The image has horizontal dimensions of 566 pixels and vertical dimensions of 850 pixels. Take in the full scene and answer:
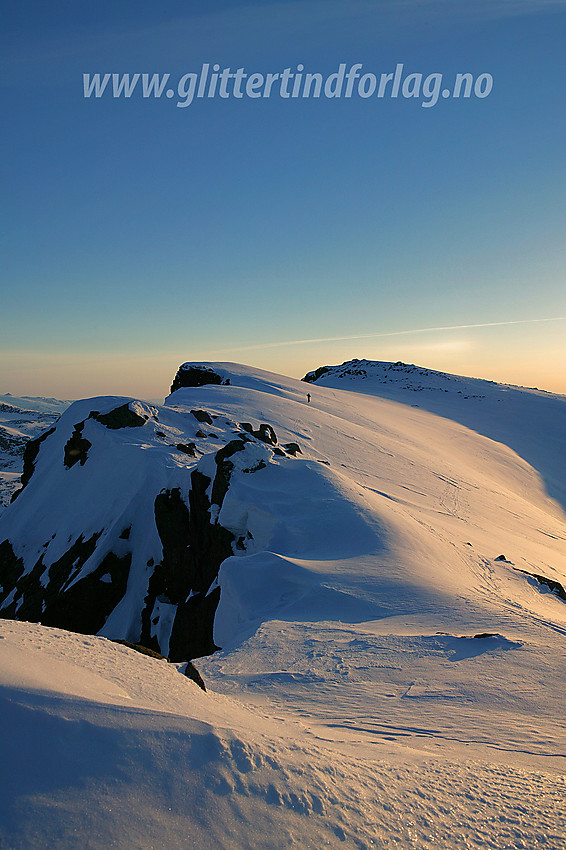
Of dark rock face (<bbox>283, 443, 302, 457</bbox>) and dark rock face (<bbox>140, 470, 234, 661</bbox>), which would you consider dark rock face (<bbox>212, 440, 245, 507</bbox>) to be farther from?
dark rock face (<bbox>283, 443, 302, 457</bbox>)

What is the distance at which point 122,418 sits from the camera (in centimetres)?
1916

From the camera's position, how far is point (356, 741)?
4641 millimetres

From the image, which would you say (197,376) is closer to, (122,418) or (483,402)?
(122,418)

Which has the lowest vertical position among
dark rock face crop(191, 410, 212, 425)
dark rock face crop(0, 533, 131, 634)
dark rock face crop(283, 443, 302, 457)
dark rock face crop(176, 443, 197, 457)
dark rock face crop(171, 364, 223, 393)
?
dark rock face crop(0, 533, 131, 634)

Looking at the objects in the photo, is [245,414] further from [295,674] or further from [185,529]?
[295,674]

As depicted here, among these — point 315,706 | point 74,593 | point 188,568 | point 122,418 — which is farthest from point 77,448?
point 315,706

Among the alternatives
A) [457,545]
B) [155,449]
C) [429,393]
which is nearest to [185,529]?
[155,449]

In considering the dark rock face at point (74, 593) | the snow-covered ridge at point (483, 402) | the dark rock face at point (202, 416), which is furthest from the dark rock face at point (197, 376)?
the dark rock face at point (74, 593)

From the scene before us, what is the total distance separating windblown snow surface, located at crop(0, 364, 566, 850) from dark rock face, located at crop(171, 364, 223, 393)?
86.1 ft

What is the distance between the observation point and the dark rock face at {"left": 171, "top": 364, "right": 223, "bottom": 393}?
3875 centimetres

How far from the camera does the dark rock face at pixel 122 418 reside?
750 inches

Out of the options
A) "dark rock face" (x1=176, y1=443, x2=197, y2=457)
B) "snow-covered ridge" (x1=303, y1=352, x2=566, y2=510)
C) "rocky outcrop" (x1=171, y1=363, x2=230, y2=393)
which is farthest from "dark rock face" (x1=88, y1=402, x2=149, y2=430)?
"snow-covered ridge" (x1=303, y1=352, x2=566, y2=510)

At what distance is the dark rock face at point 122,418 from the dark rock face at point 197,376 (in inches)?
732

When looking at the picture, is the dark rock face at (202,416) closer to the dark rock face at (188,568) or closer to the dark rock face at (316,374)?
the dark rock face at (188,568)
